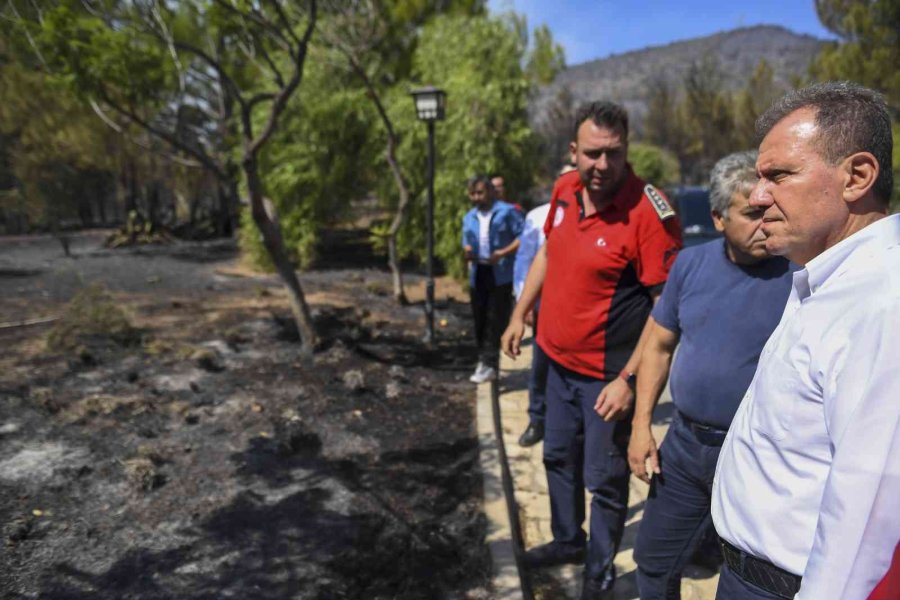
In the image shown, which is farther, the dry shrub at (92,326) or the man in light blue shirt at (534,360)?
the dry shrub at (92,326)

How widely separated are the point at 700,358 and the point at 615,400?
1.58 ft

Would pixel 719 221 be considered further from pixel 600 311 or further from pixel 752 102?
pixel 752 102

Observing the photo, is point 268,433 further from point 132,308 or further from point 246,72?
point 246,72

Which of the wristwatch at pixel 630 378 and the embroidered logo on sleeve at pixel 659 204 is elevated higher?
the embroidered logo on sleeve at pixel 659 204

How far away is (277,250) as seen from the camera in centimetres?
627

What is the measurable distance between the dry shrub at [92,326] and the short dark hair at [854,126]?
698cm

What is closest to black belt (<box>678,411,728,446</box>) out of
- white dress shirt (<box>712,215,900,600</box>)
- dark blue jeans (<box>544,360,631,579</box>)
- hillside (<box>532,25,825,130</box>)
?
dark blue jeans (<box>544,360,631,579</box>)

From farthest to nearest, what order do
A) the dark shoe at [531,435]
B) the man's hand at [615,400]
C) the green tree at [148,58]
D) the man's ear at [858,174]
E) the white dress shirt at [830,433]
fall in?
the green tree at [148,58] < the dark shoe at [531,435] < the man's hand at [615,400] < the man's ear at [858,174] < the white dress shirt at [830,433]

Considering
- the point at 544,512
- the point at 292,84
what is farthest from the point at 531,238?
the point at 292,84

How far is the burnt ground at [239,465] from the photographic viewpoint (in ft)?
9.96

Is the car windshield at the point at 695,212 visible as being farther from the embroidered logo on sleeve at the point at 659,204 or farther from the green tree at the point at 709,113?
the green tree at the point at 709,113

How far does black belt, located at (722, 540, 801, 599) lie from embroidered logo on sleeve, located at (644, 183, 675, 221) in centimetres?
142

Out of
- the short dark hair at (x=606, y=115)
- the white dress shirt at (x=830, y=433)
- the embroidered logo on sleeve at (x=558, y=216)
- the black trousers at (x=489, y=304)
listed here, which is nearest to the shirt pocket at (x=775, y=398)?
the white dress shirt at (x=830, y=433)

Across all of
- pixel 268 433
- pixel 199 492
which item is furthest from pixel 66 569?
pixel 268 433
